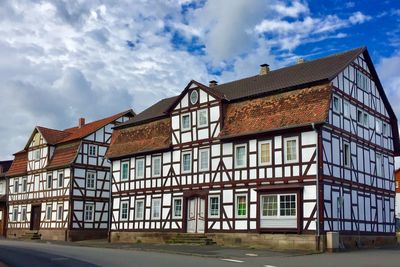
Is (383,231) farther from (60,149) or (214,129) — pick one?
(60,149)

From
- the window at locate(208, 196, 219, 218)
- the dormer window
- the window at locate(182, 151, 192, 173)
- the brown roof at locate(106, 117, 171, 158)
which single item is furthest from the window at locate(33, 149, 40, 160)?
the window at locate(208, 196, 219, 218)

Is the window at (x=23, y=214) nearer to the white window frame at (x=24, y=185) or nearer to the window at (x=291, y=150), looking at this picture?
the white window frame at (x=24, y=185)

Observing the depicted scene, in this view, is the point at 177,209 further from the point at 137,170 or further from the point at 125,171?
the point at 125,171

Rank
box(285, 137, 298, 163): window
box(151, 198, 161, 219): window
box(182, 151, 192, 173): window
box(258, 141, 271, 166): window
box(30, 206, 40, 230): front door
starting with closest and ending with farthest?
box(285, 137, 298, 163): window → box(258, 141, 271, 166): window → box(182, 151, 192, 173): window → box(151, 198, 161, 219): window → box(30, 206, 40, 230): front door

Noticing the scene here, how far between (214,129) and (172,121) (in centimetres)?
431

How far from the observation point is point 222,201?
1298 inches

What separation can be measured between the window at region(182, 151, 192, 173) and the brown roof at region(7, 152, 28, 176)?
85.4 ft

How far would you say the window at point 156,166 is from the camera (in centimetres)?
3819

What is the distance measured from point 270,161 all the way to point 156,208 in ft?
35.0

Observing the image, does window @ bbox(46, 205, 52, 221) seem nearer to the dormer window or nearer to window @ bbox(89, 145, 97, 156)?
window @ bbox(89, 145, 97, 156)

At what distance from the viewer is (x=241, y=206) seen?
105ft

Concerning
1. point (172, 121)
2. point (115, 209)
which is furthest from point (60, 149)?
point (172, 121)

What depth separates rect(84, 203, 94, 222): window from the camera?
162 feet

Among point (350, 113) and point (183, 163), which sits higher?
point (350, 113)
